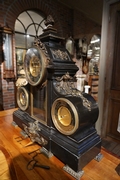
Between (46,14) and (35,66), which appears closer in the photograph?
(35,66)

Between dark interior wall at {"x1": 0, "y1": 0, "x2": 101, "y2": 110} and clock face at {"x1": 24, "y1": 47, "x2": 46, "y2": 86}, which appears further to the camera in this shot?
dark interior wall at {"x1": 0, "y1": 0, "x2": 101, "y2": 110}

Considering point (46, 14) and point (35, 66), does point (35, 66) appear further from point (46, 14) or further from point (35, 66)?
point (46, 14)

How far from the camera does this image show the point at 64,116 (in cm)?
98

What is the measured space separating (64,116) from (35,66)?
55cm

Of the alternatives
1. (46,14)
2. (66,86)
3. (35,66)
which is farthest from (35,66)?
(46,14)

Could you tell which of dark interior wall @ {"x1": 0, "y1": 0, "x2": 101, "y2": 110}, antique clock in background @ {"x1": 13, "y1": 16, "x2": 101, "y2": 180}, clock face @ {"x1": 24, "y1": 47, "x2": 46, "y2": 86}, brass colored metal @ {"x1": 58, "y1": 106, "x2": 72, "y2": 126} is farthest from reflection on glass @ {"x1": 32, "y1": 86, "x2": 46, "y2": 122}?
dark interior wall @ {"x1": 0, "y1": 0, "x2": 101, "y2": 110}

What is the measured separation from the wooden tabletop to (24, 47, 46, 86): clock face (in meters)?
0.63

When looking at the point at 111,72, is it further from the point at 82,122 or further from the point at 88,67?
the point at 88,67

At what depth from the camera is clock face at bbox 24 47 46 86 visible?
3.44 ft

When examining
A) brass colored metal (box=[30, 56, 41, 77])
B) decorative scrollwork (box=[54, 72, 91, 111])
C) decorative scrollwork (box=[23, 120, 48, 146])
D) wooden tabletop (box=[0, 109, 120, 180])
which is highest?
brass colored metal (box=[30, 56, 41, 77])

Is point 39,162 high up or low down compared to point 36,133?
down

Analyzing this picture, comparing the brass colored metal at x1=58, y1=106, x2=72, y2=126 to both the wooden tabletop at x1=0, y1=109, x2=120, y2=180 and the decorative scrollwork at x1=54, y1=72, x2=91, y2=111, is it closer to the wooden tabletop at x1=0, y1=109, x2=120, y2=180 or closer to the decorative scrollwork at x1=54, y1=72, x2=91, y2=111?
the decorative scrollwork at x1=54, y1=72, x2=91, y2=111

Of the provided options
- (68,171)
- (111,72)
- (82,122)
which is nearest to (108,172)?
(68,171)

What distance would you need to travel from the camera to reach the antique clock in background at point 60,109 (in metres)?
0.90
